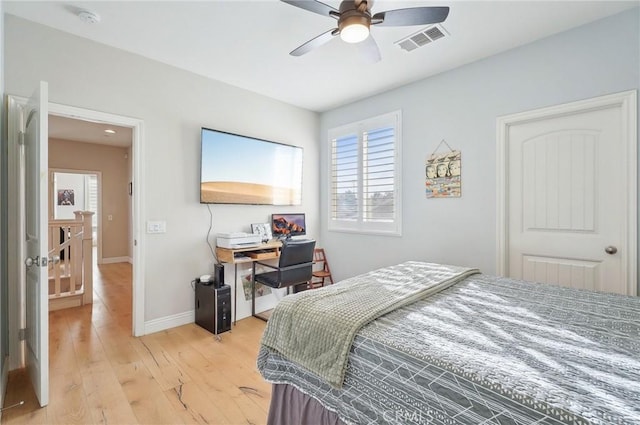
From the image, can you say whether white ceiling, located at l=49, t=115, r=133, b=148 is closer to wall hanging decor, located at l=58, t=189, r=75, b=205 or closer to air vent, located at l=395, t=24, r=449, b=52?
wall hanging decor, located at l=58, t=189, r=75, b=205

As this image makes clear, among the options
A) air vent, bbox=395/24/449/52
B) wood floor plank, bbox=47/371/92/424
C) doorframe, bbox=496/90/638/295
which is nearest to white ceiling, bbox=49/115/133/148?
wood floor plank, bbox=47/371/92/424

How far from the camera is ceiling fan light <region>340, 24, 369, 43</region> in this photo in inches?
69.1

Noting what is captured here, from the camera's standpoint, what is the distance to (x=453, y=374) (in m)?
0.93

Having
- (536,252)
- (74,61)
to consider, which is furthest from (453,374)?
(74,61)

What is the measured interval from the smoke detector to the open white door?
724mm

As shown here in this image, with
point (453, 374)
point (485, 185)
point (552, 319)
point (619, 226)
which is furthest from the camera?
point (485, 185)

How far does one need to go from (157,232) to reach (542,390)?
9.93 feet

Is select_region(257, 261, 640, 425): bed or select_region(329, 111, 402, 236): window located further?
select_region(329, 111, 402, 236): window

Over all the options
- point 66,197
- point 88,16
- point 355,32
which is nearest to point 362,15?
point 355,32

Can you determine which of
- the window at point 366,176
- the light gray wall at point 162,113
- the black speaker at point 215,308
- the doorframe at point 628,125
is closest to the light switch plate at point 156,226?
the light gray wall at point 162,113

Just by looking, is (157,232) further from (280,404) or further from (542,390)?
(542,390)

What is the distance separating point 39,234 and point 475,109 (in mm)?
3508

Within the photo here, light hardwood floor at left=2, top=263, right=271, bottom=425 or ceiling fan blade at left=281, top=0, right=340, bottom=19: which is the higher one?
ceiling fan blade at left=281, top=0, right=340, bottom=19

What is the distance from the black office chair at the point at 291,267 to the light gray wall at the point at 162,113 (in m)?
0.71
